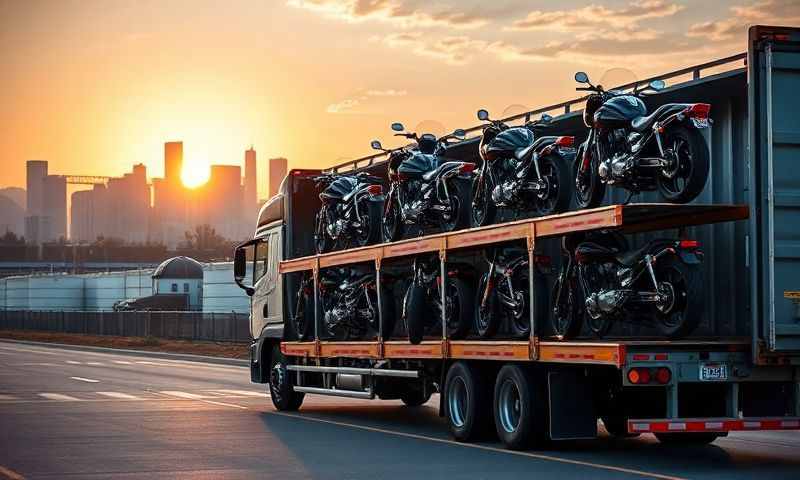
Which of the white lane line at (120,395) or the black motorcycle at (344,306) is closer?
the black motorcycle at (344,306)

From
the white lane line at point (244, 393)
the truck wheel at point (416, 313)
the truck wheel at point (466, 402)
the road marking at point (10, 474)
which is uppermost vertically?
the truck wheel at point (416, 313)

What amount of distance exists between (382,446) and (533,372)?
2.15 metres

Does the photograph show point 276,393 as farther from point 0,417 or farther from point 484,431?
point 484,431

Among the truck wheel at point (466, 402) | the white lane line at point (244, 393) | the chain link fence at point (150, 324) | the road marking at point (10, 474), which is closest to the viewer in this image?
the road marking at point (10, 474)

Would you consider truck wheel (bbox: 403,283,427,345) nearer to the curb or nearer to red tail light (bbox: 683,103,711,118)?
red tail light (bbox: 683,103,711,118)

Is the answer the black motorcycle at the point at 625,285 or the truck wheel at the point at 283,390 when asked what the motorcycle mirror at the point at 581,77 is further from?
the truck wheel at the point at 283,390

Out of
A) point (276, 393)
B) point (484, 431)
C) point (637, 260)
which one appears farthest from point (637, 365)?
point (276, 393)

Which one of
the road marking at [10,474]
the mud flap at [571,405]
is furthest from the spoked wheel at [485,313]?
the road marking at [10,474]

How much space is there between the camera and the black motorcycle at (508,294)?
595 inches

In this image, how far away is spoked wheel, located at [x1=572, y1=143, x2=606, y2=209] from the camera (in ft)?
47.9

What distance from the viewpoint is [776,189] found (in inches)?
512

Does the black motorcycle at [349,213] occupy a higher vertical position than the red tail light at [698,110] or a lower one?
lower

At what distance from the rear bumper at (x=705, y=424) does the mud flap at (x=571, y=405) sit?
3.98 ft

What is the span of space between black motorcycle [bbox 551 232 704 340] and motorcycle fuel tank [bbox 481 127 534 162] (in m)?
2.14
